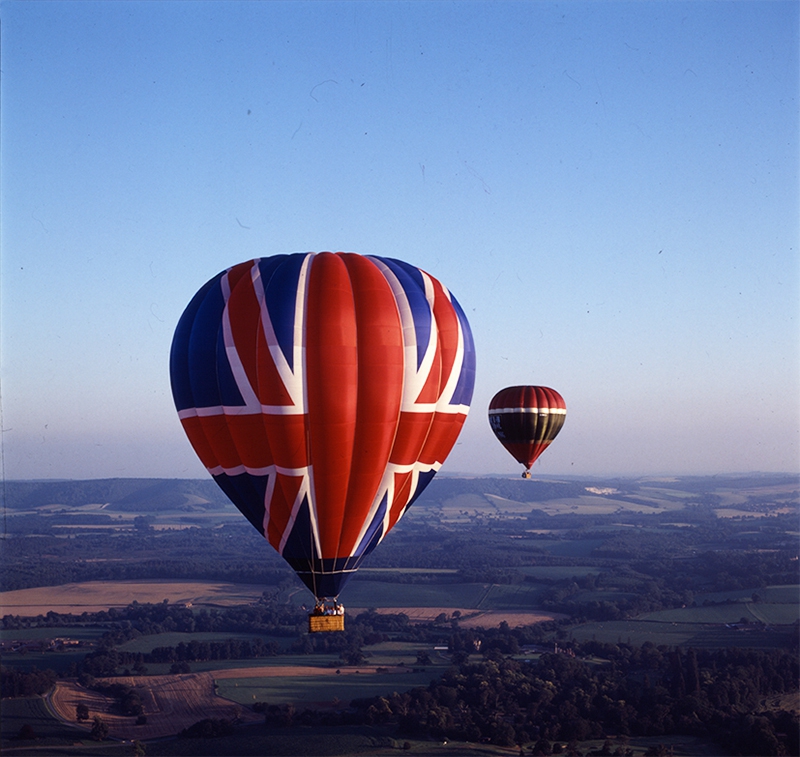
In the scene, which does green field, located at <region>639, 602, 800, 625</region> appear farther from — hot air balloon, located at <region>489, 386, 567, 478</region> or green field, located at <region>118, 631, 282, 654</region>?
hot air balloon, located at <region>489, 386, 567, 478</region>

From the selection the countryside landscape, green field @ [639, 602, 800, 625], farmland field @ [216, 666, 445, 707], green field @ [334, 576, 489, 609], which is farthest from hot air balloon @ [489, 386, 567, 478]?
green field @ [334, 576, 489, 609]

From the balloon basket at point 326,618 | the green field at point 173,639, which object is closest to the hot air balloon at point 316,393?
the balloon basket at point 326,618

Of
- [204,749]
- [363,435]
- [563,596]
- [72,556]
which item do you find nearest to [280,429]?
[363,435]

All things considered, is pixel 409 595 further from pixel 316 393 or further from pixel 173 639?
pixel 316 393

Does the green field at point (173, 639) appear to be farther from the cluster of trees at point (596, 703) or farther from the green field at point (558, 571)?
the green field at point (558, 571)

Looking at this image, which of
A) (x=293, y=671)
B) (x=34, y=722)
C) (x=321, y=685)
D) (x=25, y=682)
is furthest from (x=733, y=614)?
(x=34, y=722)

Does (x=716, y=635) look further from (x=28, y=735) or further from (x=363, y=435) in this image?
(x=363, y=435)
